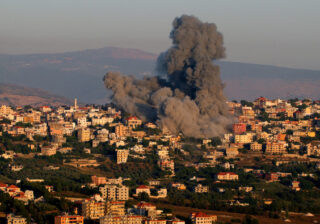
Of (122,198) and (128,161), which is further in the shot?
(128,161)

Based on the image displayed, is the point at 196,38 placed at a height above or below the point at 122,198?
above

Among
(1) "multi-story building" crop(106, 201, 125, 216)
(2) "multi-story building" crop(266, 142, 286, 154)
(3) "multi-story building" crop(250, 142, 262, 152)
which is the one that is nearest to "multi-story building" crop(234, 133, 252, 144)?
(3) "multi-story building" crop(250, 142, 262, 152)

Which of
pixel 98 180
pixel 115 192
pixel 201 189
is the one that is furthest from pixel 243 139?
pixel 115 192

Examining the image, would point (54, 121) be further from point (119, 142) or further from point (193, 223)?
point (193, 223)

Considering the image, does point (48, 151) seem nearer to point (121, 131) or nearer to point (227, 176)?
point (121, 131)

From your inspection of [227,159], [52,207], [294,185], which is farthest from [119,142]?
[52,207]

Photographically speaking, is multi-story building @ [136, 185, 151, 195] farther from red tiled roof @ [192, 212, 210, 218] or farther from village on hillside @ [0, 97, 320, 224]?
red tiled roof @ [192, 212, 210, 218]

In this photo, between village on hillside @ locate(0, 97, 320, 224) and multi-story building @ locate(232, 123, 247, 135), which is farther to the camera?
multi-story building @ locate(232, 123, 247, 135)
